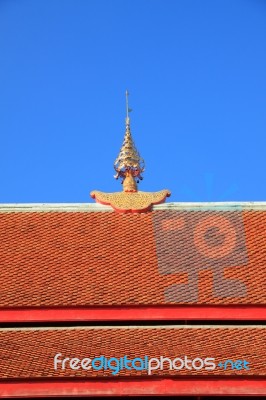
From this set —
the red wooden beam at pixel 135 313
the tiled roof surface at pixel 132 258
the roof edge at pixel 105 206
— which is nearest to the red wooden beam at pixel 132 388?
the red wooden beam at pixel 135 313

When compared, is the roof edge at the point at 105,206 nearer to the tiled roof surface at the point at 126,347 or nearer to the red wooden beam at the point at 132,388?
the tiled roof surface at the point at 126,347

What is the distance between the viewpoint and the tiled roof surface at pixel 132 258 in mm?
18453

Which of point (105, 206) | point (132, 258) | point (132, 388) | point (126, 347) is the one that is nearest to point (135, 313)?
point (126, 347)

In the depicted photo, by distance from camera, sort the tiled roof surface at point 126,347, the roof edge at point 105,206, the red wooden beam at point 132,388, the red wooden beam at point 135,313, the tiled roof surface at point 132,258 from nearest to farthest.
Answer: the red wooden beam at point 132,388, the tiled roof surface at point 126,347, the red wooden beam at point 135,313, the tiled roof surface at point 132,258, the roof edge at point 105,206

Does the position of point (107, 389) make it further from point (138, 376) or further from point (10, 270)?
point (10, 270)

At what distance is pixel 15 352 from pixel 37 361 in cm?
75

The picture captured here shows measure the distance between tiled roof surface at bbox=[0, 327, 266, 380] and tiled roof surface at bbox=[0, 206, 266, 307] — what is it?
0.93 metres

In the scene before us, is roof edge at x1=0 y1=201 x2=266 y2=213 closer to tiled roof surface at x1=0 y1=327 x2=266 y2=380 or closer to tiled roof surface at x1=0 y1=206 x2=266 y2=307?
tiled roof surface at x1=0 y1=206 x2=266 y2=307

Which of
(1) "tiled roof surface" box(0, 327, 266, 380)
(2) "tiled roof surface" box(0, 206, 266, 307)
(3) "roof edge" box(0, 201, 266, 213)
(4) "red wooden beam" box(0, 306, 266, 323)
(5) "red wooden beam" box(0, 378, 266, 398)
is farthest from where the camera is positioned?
(3) "roof edge" box(0, 201, 266, 213)

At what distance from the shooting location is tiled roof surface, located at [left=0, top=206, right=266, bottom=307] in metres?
18.5

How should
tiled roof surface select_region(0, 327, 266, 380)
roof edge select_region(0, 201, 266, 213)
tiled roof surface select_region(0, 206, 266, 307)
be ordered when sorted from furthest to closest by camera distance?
roof edge select_region(0, 201, 266, 213), tiled roof surface select_region(0, 206, 266, 307), tiled roof surface select_region(0, 327, 266, 380)

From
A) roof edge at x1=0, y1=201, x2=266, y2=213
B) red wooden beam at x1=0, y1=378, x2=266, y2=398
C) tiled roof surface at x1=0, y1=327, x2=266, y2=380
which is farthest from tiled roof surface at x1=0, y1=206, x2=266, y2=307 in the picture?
red wooden beam at x1=0, y1=378, x2=266, y2=398

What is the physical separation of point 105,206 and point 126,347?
5060 mm

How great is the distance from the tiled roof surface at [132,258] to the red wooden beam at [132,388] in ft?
10.2
